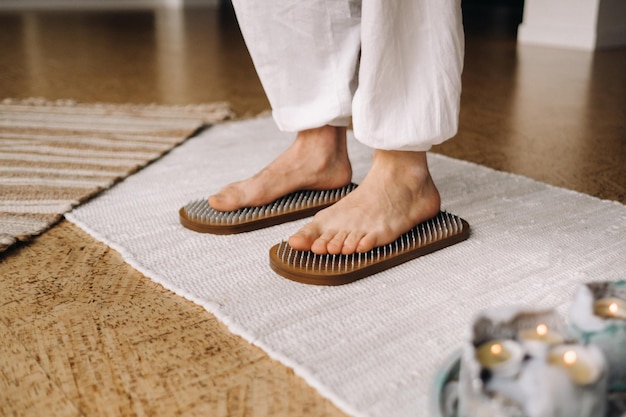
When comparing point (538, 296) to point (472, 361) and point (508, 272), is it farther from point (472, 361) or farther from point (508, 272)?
point (472, 361)

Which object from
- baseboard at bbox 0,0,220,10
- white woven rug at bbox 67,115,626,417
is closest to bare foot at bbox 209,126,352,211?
white woven rug at bbox 67,115,626,417

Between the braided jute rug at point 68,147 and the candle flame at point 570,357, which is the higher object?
the candle flame at point 570,357

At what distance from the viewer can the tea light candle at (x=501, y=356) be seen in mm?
440

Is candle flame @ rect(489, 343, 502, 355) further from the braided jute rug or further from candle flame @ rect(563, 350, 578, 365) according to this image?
the braided jute rug

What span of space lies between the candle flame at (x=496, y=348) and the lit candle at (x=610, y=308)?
97 mm

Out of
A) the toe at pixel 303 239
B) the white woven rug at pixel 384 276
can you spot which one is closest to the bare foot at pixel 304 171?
the white woven rug at pixel 384 276

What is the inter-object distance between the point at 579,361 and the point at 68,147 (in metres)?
1.17

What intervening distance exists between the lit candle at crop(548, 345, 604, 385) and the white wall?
9.75 ft

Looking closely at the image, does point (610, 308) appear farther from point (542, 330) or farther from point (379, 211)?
point (379, 211)

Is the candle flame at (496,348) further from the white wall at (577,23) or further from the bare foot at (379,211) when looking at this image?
the white wall at (577,23)

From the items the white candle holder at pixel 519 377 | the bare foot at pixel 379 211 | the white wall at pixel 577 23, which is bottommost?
the white wall at pixel 577 23

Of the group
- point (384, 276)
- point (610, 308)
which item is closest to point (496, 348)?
point (610, 308)

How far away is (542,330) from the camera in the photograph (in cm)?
48

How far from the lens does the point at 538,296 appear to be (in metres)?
0.71
